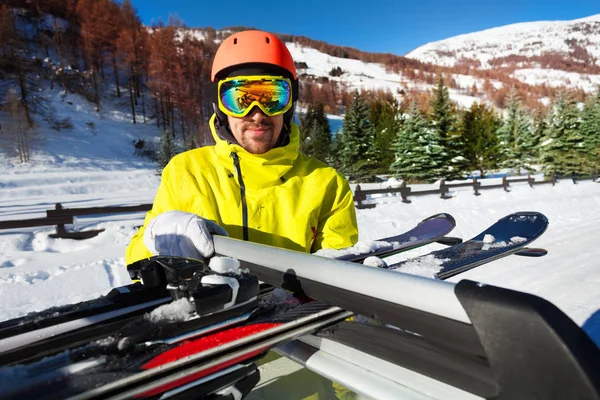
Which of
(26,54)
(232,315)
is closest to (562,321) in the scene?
(232,315)

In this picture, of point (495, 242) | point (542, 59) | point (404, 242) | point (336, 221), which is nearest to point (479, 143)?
point (495, 242)

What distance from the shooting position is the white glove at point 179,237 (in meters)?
1.57

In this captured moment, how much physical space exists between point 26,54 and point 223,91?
1803 inches

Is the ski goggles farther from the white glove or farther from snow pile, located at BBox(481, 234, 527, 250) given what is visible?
snow pile, located at BBox(481, 234, 527, 250)

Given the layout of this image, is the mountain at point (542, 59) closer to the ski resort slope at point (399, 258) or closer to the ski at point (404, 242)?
the ski resort slope at point (399, 258)

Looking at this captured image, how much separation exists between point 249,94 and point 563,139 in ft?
108

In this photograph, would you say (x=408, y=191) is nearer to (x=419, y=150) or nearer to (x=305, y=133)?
(x=419, y=150)

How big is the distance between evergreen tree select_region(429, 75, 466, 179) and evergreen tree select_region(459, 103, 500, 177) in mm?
4209

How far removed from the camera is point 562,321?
0.59m

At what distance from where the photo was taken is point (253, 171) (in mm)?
2262

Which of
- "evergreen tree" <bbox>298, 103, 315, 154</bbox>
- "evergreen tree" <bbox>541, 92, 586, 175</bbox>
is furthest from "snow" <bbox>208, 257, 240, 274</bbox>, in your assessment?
"evergreen tree" <bbox>541, 92, 586, 175</bbox>

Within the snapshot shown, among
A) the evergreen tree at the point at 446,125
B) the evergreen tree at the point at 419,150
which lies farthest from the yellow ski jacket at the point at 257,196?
the evergreen tree at the point at 446,125

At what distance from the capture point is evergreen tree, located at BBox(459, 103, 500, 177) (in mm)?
30203

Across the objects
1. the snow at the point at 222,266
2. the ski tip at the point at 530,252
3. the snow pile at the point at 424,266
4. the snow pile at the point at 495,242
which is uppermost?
the snow at the point at 222,266
